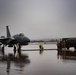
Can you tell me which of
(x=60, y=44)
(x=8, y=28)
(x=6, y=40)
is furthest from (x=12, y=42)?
(x=8, y=28)

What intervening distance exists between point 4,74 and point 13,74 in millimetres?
390

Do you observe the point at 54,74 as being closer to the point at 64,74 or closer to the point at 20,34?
the point at 64,74

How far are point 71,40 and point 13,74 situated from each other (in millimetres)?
25453

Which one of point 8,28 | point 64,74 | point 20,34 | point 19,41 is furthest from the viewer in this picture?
point 8,28

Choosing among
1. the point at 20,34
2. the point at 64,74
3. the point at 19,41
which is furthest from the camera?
the point at 20,34

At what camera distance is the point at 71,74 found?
9.46m

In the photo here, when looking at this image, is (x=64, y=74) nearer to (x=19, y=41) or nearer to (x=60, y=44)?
(x=19, y=41)

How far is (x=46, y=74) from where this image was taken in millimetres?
9516

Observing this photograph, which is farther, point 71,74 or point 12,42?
point 12,42

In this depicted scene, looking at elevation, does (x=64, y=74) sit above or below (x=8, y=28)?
below

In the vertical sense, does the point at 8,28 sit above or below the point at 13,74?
above

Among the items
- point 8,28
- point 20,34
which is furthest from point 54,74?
point 8,28

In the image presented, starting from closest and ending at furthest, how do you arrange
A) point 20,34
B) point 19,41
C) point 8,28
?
point 19,41 < point 20,34 < point 8,28

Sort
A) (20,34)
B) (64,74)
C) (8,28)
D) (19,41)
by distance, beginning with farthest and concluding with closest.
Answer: (8,28) < (20,34) < (19,41) < (64,74)
